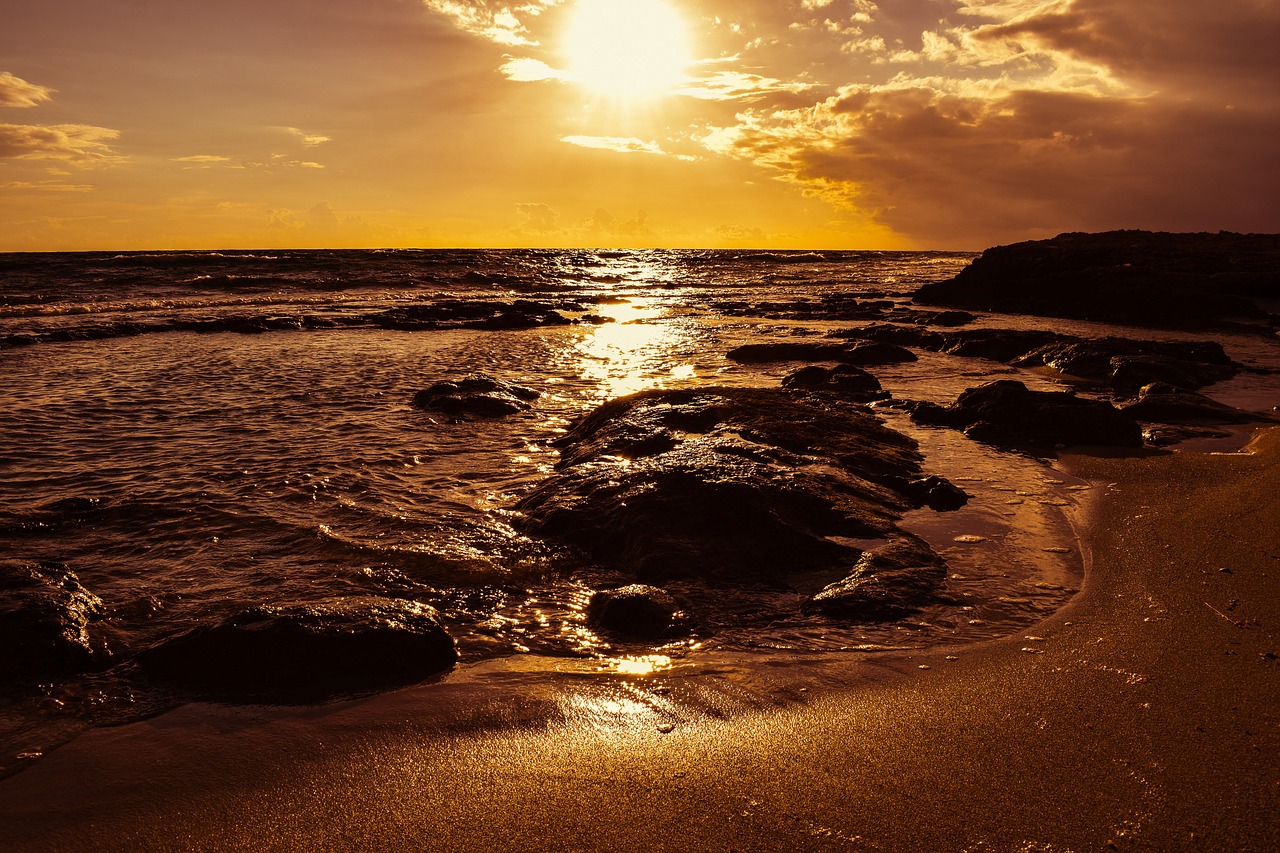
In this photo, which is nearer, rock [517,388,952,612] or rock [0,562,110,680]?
rock [0,562,110,680]

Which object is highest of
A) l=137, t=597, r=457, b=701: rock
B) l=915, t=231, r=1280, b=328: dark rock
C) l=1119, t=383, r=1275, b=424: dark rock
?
l=915, t=231, r=1280, b=328: dark rock

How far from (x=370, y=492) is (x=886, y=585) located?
5.39 m

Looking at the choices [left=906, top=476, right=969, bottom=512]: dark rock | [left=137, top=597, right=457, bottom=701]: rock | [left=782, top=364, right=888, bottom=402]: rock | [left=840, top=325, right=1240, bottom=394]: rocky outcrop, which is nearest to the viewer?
[left=137, top=597, right=457, bottom=701]: rock

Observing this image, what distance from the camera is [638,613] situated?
16.0ft

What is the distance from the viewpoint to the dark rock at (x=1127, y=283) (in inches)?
930

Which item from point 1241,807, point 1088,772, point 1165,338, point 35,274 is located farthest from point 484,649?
point 35,274

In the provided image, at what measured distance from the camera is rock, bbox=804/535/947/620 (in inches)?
194

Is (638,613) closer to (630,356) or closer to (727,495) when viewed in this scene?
(727,495)

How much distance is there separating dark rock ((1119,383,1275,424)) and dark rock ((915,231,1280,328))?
1498 centimetres

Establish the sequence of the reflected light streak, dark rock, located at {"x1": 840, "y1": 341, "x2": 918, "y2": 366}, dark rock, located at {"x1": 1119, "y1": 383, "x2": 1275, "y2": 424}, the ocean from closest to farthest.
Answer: the ocean < dark rock, located at {"x1": 1119, "y1": 383, "x2": 1275, "y2": 424} < the reflected light streak < dark rock, located at {"x1": 840, "y1": 341, "x2": 918, "y2": 366}

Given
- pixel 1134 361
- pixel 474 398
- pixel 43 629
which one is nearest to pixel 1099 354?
pixel 1134 361

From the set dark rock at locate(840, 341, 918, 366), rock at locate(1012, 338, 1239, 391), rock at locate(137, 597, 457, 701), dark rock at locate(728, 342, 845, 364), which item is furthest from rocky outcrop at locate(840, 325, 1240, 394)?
rock at locate(137, 597, 457, 701)

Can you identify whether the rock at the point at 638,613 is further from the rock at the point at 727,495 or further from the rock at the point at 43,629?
the rock at the point at 43,629

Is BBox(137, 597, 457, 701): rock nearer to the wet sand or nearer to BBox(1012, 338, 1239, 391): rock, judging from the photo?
the wet sand
